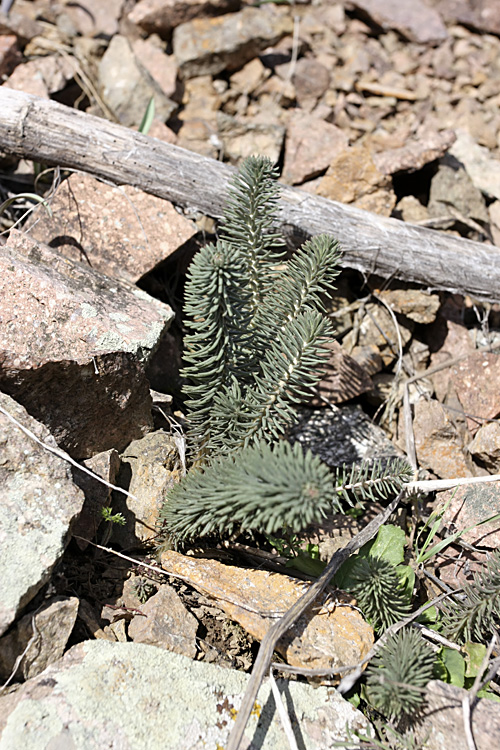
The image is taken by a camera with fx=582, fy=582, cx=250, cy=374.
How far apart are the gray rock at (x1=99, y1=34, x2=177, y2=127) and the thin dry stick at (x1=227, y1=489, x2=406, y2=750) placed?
3165mm

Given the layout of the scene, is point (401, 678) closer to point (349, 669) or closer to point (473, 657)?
point (349, 669)

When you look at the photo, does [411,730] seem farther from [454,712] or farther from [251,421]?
[251,421]

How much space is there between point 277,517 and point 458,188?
3.08 m

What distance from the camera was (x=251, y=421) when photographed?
7.95 ft

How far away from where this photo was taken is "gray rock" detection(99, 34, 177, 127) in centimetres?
409

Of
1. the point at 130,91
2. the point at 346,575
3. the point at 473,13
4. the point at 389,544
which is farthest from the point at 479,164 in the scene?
the point at 346,575

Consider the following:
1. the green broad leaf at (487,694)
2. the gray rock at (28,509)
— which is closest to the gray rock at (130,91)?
the gray rock at (28,509)

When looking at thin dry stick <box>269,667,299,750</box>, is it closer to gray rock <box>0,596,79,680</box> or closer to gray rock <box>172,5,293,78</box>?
gray rock <box>0,596,79,680</box>

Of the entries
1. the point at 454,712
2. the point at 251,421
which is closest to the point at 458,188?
the point at 251,421

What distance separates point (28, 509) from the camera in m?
2.01

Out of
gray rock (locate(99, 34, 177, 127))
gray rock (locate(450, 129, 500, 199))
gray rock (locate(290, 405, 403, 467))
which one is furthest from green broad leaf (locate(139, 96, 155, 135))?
gray rock (locate(450, 129, 500, 199))

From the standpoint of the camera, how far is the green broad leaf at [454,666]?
2174 millimetres

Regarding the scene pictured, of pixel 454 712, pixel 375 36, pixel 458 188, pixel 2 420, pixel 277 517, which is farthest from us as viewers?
pixel 375 36

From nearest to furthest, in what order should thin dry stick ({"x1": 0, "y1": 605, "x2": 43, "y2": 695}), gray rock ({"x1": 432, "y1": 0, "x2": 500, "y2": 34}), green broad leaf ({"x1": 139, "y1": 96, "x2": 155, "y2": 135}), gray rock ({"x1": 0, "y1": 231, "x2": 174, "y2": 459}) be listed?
1. thin dry stick ({"x1": 0, "y1": 605, "x2": 43, "y2": 695})
2. gray rock ({"x1": 0, "y1": 231, "x2": 174, "y2": 459})
3. green broad leaf ({"x1": 139, "y1": 96, "x2": 155, "y2": 135})
4. gray rock ({"x1": 432, "y1": 0, "x2": 500, "y2": 34})
